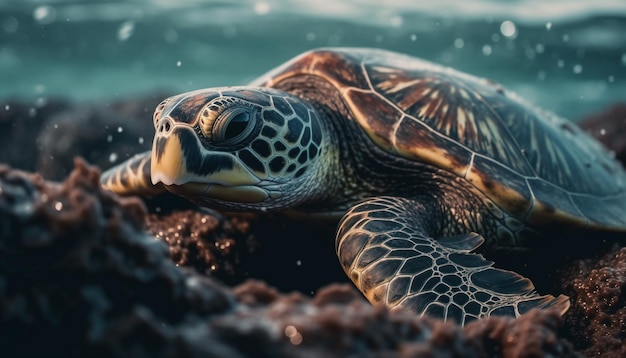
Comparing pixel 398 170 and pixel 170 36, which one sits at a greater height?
pixel 398 170

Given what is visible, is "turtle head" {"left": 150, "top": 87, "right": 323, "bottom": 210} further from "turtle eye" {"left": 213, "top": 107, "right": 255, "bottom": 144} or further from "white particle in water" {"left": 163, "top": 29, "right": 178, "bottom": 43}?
"white particle in water" {"left": 163, "top": 29, "right": 178, "bottom": 43}

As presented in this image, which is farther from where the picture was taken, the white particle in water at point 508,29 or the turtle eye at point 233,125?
the white particle in water at point 508,29

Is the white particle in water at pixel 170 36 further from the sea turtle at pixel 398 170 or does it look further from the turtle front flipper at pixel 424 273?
the turtle front flipper at pixel 424 273

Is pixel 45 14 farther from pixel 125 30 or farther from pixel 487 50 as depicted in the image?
pixel 487 50

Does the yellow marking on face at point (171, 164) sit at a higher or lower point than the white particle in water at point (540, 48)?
higher

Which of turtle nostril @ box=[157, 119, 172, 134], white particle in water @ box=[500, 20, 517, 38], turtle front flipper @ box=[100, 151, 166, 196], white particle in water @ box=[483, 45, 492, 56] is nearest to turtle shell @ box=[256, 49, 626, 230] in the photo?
turtle front flipper @ box=[100, 151, 166, 196]

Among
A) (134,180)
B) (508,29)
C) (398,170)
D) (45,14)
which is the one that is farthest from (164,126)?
(45,14)

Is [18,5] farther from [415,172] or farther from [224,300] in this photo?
[224,300]

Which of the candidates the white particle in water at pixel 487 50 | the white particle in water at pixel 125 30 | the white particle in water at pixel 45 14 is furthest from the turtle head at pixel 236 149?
the white particle in water at pixel 125 30
